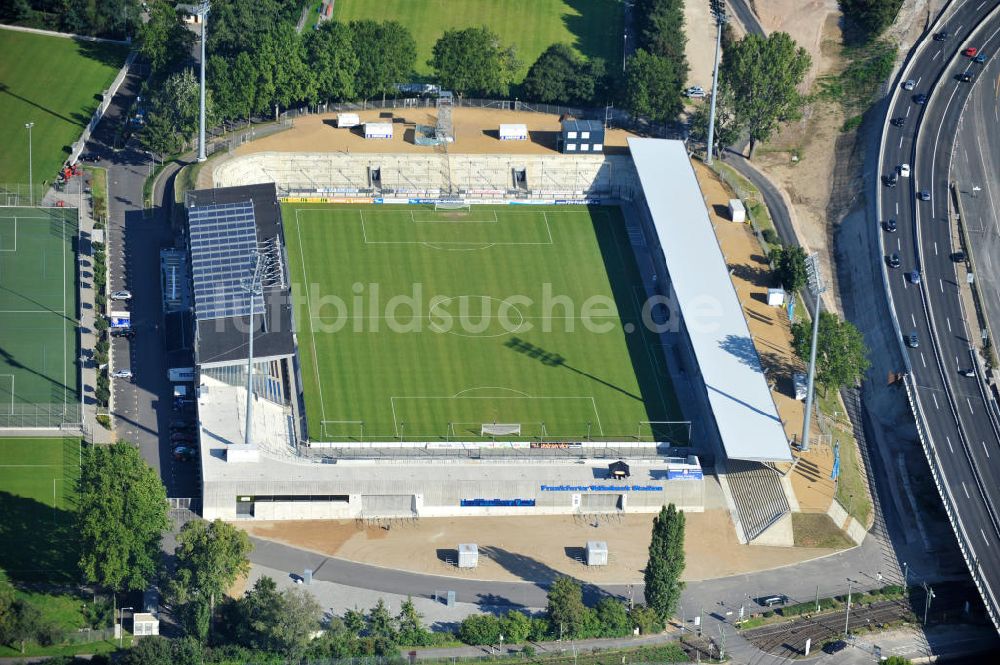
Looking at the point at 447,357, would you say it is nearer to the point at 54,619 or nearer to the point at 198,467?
the point at 198,467

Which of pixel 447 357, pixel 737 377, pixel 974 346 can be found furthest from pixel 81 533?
pixel 974 346

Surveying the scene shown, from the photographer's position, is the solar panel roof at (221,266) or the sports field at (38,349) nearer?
the sports field at (38,349)

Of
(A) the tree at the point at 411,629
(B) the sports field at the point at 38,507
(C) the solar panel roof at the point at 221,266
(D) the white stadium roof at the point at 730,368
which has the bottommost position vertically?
(A) the tree at the point at 411,629

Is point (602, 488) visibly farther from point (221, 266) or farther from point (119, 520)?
point (221, 266)

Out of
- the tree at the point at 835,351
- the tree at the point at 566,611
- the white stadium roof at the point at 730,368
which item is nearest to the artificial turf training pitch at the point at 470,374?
the white stadium roof at the point at 730,368

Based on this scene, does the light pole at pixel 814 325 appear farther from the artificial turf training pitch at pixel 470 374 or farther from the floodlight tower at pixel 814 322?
the artificial turf training pitch at pixel 470 374

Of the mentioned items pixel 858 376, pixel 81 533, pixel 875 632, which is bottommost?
pixel 875 632

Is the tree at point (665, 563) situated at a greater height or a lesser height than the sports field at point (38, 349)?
lesser
